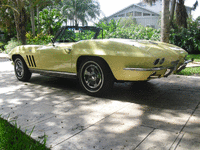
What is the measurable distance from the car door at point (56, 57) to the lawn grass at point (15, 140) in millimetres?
1998

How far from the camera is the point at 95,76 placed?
4184 mm

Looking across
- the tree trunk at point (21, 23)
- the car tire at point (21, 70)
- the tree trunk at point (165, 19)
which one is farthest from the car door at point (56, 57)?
the tree trunk at point (21, 23)

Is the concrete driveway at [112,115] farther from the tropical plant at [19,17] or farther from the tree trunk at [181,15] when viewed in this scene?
the tree trunk at [181,15]

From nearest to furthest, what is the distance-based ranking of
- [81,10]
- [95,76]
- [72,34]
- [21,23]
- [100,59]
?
[100,59] < [95,76] < [72,34] < [21,23] < [81,10]

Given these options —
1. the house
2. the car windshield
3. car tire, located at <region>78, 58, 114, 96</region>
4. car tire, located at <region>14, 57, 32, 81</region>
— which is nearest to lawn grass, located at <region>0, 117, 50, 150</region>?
car tire, located at <region>78, 58, 114, 96</region>

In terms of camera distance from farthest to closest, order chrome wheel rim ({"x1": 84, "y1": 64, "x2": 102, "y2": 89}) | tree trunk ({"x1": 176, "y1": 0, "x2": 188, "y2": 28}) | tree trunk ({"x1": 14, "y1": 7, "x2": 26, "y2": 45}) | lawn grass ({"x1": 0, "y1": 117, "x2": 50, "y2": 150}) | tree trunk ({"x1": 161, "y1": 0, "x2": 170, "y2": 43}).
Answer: tree trunk ({"x1": 176, "y1": 0, "x2": 188, "y2": 28}), tree trunk ({"x1": 14, "y1": 7, "x2": 26, "y2": 45}), tree trunk ({"x1": 161, "y1": 0, "x2": 170, "y2": 43}), chrome wheel rim ({"x1": 84, "y1": 64, "x2": 102, "y2": 89}), lawn grass ({"x1": 0, "y1": 117, "x2": 50, "y2": 150})

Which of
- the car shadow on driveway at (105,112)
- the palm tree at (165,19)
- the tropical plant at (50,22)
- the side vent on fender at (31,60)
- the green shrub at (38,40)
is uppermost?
the tropical plant at (50,22)

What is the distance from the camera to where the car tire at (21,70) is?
5.76 meters

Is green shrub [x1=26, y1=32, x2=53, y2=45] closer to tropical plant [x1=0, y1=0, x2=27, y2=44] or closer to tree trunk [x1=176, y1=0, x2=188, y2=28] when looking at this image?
tropical plant [x1=0, y1=0, x2=27, y2=44]

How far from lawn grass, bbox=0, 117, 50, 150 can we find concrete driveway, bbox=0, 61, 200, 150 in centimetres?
13

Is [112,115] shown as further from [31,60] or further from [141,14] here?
[141,14]

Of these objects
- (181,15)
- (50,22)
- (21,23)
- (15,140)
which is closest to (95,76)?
(15,140)

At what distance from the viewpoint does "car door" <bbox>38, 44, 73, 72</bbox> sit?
14.7 feet

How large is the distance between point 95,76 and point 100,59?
38 cm
